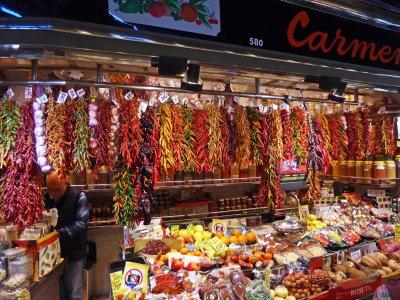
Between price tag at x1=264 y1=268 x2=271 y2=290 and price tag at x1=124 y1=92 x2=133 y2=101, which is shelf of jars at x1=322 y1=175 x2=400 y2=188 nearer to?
price tag at x1=264 y1=268 x2=271 y2=290

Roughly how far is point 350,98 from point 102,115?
3.77 metres

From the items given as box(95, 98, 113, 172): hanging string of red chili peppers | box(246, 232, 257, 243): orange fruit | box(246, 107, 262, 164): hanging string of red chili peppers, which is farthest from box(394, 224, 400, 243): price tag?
box(95, 98, 113, 172): hanging string of red chili peppers

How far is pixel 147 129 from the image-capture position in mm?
2867

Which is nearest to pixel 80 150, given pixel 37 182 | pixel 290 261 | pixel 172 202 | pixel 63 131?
pixel 63 131

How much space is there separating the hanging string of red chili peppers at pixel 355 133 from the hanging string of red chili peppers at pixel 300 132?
82 cm

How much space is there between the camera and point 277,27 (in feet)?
7.61

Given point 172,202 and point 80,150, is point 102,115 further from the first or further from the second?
point 172,202

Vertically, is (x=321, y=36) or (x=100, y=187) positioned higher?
(x=321, y=36)

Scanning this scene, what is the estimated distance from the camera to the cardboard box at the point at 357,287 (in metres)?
3.17

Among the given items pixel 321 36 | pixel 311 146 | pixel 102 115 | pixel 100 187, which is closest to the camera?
pixel 321 36

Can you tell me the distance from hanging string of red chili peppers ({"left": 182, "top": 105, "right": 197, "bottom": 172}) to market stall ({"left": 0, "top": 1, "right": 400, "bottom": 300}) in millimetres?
13

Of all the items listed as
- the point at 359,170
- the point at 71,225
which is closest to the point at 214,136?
the point at 71,225

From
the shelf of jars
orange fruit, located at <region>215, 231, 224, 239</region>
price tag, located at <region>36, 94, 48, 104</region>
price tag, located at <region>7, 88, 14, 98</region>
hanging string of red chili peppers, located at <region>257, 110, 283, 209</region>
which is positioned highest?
price tag, located at <region>7, 88, 14, 98</region>

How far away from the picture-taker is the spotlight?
2274 millimetres
